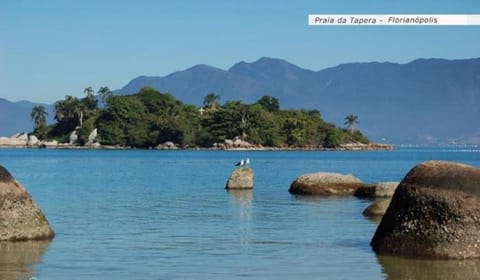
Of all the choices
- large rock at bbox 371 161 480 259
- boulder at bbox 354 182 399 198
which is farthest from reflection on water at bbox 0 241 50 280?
boulder at bbox 354 182 399 198

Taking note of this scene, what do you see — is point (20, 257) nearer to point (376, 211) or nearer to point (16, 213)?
point (16, 213)

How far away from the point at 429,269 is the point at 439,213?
54.9 inches

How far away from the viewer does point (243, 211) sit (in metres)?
34.7

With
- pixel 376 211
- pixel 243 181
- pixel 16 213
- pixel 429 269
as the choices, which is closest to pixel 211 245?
pixel 16 213

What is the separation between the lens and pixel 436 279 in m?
18.1

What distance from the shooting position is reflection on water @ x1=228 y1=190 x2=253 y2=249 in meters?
25.3

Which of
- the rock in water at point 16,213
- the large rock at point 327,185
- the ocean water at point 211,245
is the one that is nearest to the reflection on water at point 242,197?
the ocean water at point 211,245

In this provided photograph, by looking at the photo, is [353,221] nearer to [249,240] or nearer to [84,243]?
[249,240]

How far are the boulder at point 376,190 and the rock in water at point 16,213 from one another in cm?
2157

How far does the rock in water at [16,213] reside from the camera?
2191cm

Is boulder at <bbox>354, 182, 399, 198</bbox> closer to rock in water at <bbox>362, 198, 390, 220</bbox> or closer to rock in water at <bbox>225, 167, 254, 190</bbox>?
rock in water at <bbox>225, 167, 254, 190</bbox>

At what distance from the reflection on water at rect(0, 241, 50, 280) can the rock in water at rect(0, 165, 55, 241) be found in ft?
1.05

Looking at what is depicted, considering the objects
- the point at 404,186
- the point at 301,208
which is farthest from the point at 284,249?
the point at 301,208

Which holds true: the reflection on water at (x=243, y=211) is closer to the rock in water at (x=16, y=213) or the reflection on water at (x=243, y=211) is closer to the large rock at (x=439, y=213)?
the large rock at (x=439, y=213)
